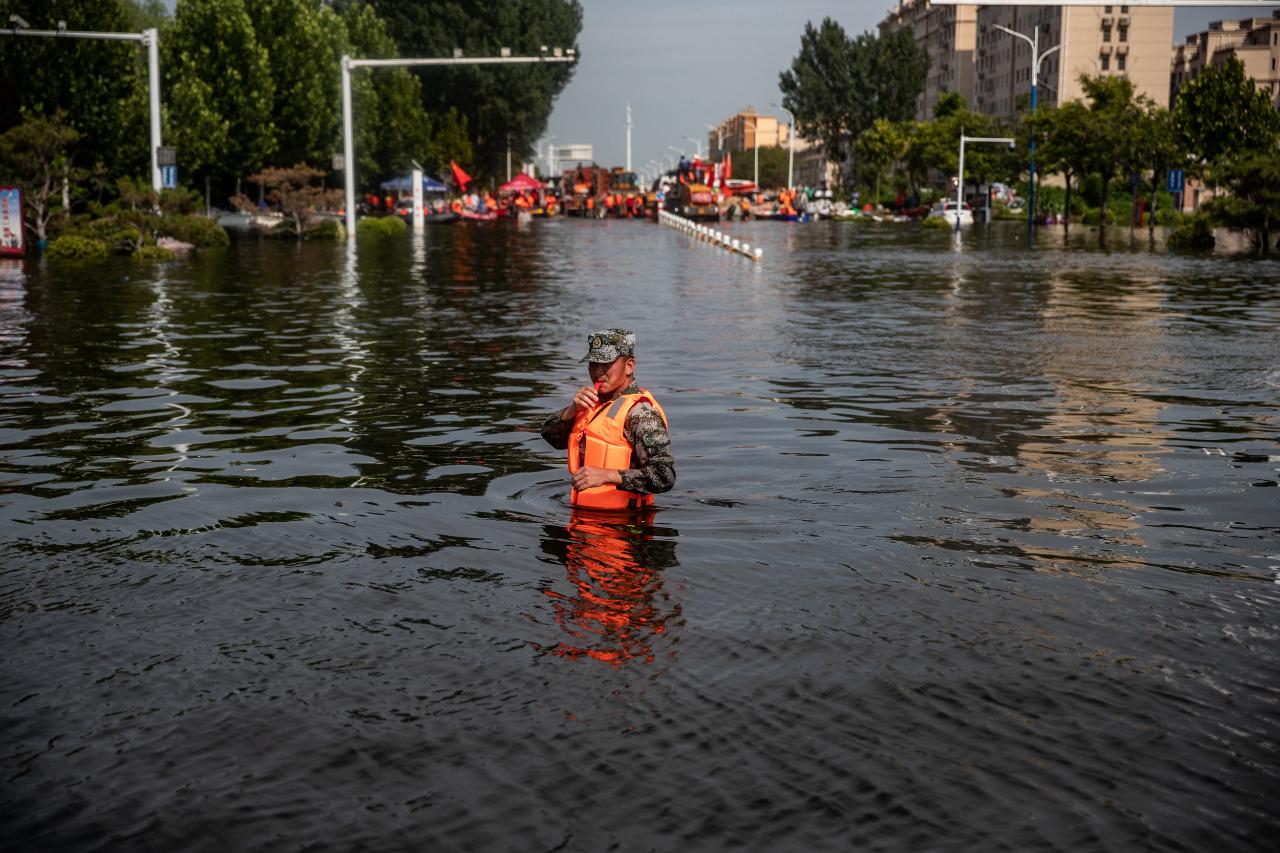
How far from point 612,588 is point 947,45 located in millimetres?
164802

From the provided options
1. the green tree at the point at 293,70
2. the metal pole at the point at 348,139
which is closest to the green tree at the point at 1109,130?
the metal pole at the point at 348,139

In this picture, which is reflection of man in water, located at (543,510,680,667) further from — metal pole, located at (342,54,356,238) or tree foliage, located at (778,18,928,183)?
tree foliage, located at (778,18,928,183)

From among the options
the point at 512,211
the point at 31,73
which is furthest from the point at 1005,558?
the point at 512,211

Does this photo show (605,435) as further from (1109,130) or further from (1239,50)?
(1239,50)

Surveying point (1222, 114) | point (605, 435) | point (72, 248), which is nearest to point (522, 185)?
point (1222, 114)

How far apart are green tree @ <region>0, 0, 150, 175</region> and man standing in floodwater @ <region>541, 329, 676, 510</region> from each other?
3905cm

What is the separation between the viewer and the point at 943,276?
35500 millimetres

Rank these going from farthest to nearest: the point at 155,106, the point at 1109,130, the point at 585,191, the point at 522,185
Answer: the point at 585,191 → the point at 522,185 → the point at 1109,130 → the point at 155,106

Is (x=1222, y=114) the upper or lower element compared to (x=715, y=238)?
upper

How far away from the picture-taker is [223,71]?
56469 millimetres

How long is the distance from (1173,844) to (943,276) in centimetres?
3209

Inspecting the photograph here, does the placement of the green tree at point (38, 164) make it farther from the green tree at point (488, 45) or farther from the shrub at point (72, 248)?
the green tree at point (488, 45)

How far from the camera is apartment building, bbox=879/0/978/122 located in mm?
158375

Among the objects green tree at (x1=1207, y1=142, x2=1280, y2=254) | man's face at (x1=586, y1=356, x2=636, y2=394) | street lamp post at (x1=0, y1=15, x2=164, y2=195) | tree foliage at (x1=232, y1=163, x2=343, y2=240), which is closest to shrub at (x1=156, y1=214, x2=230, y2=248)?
street lamp post at (x1=0, y1=15, x2=164, y2=195)
